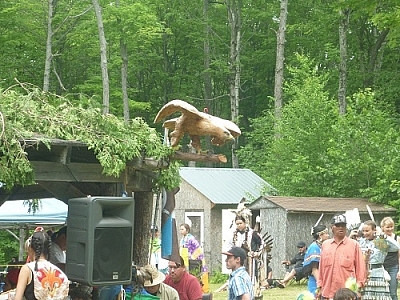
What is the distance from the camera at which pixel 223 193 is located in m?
Answer: 28.3

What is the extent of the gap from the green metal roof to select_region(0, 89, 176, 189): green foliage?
17392 mm


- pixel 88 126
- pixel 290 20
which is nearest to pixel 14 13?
pixel 290 20

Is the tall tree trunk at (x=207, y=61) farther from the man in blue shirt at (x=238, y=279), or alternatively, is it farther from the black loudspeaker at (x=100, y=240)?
the black loudspeaker at (x=100, y=240)

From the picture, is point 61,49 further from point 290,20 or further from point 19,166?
point 19,166

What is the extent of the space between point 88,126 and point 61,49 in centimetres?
2874

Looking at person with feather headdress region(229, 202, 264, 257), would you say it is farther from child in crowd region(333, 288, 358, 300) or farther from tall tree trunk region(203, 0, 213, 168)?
tall tree trunk region(203, 0, 213, 168)

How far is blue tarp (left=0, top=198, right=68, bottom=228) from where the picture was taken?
51.5 feet

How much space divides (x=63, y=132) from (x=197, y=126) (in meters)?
1.39

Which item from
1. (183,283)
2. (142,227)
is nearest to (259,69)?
(142,227)

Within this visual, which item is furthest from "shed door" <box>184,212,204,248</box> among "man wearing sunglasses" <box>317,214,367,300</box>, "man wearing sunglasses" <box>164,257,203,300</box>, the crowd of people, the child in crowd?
the child in crowd

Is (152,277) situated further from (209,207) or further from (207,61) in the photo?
(207,61)

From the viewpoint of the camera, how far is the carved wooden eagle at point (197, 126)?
375 inches

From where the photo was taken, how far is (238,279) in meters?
9.45

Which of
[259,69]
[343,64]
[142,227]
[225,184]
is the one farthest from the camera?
[259,69]
